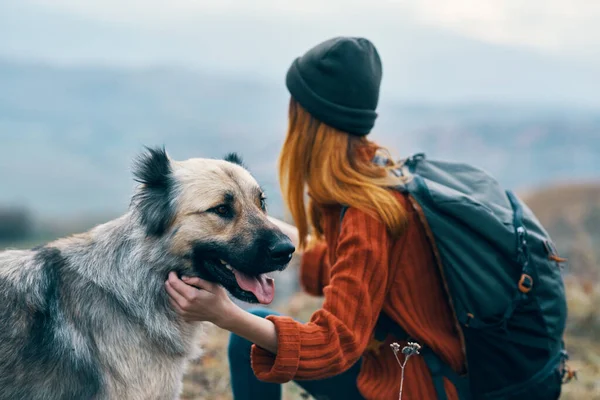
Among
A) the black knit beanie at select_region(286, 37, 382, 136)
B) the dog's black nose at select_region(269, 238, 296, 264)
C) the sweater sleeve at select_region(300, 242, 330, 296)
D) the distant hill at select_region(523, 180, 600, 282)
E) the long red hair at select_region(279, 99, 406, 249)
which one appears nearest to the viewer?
the dog's black nose at select_region(269, 238, 296, 264)

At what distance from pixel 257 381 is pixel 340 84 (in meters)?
1.48

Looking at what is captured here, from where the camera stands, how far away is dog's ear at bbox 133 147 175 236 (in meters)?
2.75

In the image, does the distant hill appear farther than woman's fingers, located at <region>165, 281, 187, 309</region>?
Yes

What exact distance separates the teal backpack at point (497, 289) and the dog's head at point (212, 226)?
26.9 inches

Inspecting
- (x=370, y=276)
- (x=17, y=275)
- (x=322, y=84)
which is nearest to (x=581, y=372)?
(x=370, y=276)

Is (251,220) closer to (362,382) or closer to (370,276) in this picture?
(370,276)

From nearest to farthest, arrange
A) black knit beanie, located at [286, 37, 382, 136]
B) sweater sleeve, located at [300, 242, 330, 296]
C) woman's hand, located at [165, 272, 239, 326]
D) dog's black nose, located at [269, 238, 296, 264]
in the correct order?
woman's hand, located at [165, 272, 239, 326], dog's black nose, located at [269, 238, 296, 264], black knit beanie, located at [286, 37, 382, 136], sweater sleeve, located at [300, 242, 330, 296]

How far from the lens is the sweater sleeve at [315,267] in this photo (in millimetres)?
3656

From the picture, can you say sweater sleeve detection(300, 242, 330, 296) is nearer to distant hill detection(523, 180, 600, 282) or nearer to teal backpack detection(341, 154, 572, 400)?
teal backpack detection(341, 154, 572, 400)

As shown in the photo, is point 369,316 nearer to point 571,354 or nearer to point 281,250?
point 281,250

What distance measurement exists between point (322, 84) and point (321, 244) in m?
1.03

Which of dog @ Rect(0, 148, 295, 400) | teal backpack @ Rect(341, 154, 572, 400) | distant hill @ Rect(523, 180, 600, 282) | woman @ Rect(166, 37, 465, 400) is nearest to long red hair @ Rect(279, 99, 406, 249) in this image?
woman @ Rect(166, 37, 465, 400)

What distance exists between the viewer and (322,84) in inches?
117

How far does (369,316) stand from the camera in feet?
8.98
